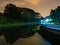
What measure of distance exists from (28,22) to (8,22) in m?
67.3

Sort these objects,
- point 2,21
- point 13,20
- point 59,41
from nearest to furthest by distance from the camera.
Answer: point 59,41 < point 2,21 < point 13,20

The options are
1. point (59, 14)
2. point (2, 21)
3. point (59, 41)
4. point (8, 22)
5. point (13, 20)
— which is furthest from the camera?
point (13, 20)

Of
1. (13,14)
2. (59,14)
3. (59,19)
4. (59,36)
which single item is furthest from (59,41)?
(13,14)

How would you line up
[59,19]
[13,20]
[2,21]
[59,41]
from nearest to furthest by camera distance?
[59,41]
[59,19]
[2,21]
[13,20]

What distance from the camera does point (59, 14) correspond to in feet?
218

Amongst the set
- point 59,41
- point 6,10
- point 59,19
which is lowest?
point 59,41

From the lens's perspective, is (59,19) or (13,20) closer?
(59,19)

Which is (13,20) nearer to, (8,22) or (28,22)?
(8,22)

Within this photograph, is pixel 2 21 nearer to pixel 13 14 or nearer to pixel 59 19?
pixel 13 14

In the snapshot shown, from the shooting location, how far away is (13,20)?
141m

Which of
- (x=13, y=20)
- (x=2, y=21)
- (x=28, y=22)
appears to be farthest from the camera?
(x=28, y=22)

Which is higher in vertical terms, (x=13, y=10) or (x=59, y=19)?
(x=13, y=10)

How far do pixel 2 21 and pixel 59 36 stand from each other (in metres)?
95.8

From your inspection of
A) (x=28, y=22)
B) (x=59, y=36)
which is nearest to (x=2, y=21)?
(x=28, y=22)
